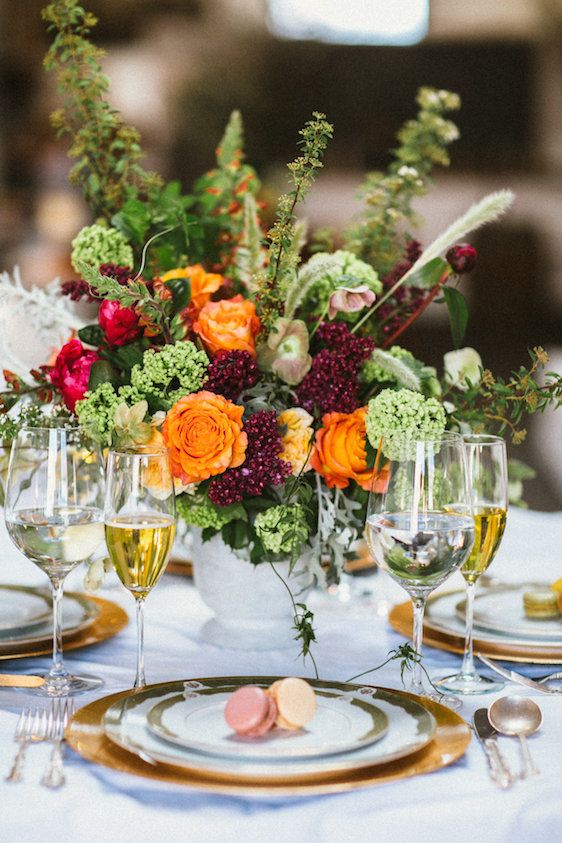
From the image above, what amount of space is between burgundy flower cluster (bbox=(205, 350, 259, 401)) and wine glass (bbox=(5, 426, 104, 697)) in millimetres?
162

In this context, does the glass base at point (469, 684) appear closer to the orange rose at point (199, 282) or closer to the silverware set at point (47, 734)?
the silverware set at point (47, 734)

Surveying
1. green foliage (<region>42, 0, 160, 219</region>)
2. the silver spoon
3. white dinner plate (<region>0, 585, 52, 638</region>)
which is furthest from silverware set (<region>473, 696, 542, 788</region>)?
green foliage (<region>42, 0, 160, 219</region>)

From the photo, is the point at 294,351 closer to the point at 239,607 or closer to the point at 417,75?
the point at 239,607

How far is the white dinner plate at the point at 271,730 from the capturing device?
2.70 ft

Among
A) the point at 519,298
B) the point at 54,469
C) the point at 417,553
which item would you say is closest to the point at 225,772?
the point at 417,553

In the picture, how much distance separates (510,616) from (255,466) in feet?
1.28

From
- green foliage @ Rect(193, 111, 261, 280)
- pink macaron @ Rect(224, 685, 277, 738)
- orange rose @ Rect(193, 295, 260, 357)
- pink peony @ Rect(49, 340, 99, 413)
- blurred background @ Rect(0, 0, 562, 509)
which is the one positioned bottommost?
pink macaron @ Rect(224, 685, 277, 738)

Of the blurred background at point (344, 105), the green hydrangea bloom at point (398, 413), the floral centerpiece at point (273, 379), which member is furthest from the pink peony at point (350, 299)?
the blurred background at point (344, 105)

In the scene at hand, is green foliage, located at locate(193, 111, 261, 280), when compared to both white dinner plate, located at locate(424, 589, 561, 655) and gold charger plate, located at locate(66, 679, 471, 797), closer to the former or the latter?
white dinner plate, located at locate(424, 589, 561, 655)

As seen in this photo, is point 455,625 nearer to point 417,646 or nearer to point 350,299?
point 417,646

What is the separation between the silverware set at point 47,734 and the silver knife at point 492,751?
13.6 inches

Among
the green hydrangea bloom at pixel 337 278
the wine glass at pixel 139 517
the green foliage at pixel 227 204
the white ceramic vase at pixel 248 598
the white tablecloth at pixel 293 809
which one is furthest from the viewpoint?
the green foliage at pixel 227 204

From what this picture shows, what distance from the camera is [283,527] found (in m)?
1.19

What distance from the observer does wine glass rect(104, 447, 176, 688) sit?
1028 mm
